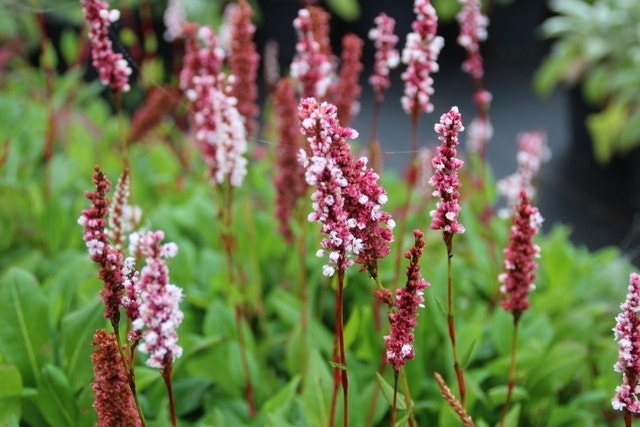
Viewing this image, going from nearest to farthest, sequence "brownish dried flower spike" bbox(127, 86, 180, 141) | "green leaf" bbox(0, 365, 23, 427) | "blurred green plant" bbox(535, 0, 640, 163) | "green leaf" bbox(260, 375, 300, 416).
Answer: "green leaf" bbox(0, 365, 23, 427) < "green leaf" bbox(260, 375, 300, 416) < "brownish dried flower spike" bbox(127, 86, 180, 141) < "blurred green plant" bbox(535, 0, 640, 163)

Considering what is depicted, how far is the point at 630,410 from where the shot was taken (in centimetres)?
105

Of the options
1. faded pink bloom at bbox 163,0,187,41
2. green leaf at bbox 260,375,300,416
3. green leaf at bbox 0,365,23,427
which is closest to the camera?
green leaf at bbox 0,365,23,427

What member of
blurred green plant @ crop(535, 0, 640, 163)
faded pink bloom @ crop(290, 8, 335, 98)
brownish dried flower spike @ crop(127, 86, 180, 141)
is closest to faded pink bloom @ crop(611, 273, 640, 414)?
faded pink bloom @ crop(290, 8, 335, 98)

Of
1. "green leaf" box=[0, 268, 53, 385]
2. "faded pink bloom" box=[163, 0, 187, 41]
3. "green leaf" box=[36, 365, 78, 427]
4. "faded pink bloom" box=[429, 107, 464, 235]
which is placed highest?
"faded pink bloom" box=[163, 0, 187, 41]

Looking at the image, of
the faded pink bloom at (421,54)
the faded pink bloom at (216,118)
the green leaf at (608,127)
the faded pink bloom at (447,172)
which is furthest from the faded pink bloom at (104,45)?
the green leaf at (608,127)

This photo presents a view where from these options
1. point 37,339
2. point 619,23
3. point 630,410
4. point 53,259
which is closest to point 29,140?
point 53,259

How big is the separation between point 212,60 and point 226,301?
74 cm

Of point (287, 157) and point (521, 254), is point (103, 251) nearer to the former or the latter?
point (521, 254)

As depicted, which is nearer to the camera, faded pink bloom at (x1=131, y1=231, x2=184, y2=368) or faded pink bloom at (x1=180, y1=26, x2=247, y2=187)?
Result: faded pink bloom at (x1=131, y1=231, x2=184, y2=368)

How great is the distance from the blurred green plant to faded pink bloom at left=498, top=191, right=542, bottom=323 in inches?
131

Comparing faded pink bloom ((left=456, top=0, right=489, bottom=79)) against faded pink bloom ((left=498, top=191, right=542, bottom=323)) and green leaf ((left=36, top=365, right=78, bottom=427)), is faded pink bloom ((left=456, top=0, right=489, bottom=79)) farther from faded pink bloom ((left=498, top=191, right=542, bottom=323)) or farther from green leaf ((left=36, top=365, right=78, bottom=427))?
green leaf ((left=36, top=365, right=78, bottom=427))

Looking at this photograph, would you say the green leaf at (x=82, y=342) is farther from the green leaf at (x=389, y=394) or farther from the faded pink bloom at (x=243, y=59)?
the green leaf at (x=389, y=394)

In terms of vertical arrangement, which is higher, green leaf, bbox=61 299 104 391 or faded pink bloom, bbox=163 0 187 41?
faded pink bloom, bbox=163 0 187 41

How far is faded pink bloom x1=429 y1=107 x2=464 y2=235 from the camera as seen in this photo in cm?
100
